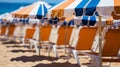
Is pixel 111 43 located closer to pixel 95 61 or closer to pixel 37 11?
pixel 95 61

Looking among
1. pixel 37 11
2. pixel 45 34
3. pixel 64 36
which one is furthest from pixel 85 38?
pixel 45 34

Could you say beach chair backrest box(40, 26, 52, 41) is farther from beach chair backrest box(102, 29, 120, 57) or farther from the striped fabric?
beach chair backrest box(102, 29, 120, 57)

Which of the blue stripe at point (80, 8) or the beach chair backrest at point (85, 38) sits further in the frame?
the beach chair backrest at point (85, 38)

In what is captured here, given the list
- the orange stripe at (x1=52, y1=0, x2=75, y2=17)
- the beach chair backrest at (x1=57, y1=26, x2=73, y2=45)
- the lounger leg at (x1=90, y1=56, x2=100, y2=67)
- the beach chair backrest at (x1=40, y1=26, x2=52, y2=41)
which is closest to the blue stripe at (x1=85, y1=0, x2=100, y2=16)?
the orange stripe at (x1=52, y1=0, x2=75, y2=17)

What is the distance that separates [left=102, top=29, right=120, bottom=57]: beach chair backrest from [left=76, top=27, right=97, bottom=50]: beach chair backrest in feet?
3.48

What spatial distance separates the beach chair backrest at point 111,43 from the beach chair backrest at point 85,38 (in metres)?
1.06

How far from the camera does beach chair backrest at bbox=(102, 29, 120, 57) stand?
22.1ft

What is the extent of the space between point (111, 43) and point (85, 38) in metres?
1.20

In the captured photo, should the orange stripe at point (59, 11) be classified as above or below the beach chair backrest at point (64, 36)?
above

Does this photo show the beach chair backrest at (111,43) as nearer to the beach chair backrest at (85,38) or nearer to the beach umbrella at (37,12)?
the beach chair backrest at (85,38)

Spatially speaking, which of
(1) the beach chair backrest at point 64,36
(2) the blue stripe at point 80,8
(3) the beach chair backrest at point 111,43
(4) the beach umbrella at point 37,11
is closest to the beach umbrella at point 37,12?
(4) the beach umbrella at point 37,11

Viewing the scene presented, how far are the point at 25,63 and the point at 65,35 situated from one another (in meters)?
1.48

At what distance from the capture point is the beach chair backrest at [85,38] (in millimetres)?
7879

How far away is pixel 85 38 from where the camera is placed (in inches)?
312
